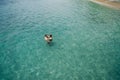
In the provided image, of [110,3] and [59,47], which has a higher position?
[110,3]

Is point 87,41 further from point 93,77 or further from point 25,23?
point 25,23

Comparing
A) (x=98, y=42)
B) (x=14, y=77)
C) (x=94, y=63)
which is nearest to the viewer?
(x=14, y=77)

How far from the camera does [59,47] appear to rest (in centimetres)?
2017

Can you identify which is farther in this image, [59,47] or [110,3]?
[110,3]

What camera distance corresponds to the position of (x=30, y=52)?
742 inches

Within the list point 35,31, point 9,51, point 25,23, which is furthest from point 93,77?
point 25,23

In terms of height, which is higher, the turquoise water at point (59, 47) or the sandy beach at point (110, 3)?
the sandy beach at point (110, 3)

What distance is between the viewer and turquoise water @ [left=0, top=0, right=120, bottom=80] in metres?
15.5

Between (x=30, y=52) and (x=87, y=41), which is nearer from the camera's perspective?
(x=30, y=52)

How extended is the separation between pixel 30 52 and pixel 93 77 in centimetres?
884

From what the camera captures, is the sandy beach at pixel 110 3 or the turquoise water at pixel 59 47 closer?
the turquoise water at pixel 59 47

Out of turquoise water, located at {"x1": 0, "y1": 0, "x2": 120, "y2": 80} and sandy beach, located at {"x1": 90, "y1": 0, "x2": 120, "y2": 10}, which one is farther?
sandy beach, located at {"x1": 90, "y1": 0, "x2": 120, "y2": 10}

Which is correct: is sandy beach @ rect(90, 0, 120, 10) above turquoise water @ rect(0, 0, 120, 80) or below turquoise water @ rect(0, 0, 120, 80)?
above

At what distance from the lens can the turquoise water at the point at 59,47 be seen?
15539mm
